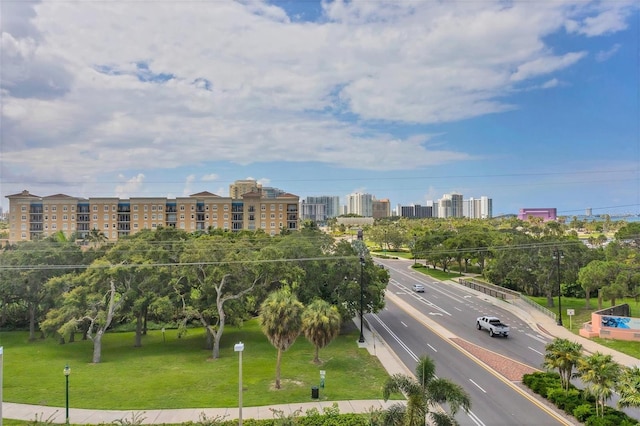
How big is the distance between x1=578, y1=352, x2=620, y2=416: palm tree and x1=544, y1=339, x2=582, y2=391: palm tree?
1621mm

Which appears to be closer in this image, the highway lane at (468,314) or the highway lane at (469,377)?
the highway lane at (469,377)

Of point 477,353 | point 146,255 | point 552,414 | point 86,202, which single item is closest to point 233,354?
point 146,255

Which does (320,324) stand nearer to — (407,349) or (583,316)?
(407,349)

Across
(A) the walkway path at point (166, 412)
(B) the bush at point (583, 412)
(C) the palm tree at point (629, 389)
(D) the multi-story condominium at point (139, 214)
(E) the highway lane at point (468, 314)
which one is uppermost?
(D) the multi-story condominium at point (139, 214)

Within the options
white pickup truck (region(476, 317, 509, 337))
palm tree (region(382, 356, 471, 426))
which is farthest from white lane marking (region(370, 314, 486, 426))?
white pickup truck (region(476, 317, 509, 337))

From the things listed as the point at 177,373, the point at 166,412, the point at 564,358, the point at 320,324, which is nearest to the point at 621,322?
the point at 564,358

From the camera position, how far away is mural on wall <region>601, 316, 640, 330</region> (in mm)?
33831

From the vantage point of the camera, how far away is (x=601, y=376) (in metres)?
19.1

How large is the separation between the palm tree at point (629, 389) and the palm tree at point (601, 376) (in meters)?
0.36

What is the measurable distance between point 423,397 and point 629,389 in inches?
368

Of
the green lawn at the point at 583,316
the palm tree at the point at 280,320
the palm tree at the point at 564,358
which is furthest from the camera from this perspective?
the green lawn at the point at 583,316

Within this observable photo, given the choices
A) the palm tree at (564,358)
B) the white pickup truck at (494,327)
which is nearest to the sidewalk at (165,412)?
the palm tree at (564,358)

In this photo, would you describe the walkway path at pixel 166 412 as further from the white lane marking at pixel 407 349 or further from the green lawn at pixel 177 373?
the white lane marking at pixel 407 349

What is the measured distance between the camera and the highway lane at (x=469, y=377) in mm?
19984
